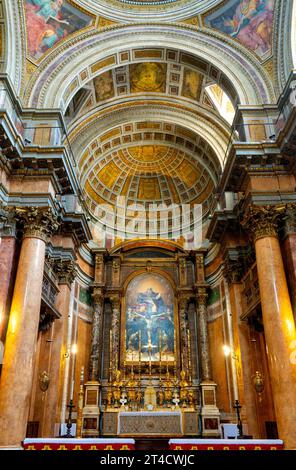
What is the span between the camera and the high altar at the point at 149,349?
15.5m

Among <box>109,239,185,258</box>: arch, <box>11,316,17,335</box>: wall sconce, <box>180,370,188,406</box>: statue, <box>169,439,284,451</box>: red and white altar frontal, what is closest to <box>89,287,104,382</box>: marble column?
<box>109,239,185,258</box>: arch

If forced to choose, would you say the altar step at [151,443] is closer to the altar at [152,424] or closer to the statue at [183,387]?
the altar at [152,424]

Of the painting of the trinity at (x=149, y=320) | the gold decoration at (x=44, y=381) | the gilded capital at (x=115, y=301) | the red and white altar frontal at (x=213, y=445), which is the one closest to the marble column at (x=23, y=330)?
the gold decoration at (x=44, y=381)

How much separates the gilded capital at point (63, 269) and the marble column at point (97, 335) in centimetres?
403

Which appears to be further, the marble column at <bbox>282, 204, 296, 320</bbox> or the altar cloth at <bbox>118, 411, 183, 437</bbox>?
the altar cloth at <bbox>118, 411, 183, 437</bbox>

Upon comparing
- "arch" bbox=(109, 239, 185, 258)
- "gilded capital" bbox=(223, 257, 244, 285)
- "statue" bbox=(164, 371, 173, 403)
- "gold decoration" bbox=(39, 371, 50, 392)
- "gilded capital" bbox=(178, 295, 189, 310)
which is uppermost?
"arch" bbox=(109, 239, 185, 258)

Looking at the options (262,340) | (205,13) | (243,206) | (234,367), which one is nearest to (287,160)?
(243,206)

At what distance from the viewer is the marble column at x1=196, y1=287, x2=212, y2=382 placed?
17953 mm

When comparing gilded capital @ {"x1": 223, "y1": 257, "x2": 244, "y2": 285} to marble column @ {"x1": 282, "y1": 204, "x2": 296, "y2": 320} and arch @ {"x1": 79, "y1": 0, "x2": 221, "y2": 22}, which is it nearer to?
marble column @ {"x1": 282, "y1": 204, "x2": 296, "y2": 320}

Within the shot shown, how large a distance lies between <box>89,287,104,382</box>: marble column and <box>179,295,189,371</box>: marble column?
3896 millimetres

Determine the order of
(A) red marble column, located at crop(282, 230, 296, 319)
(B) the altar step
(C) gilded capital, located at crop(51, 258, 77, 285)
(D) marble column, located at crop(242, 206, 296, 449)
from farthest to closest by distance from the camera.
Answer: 1. (C) gilded capital, located at crop(51, 258, 77, 285)
2. (B) the altar step
3. (A) red marble column, located at crop(282, 230, 296, 319)
4. (D) marble column, located at crop(242, 206, 296, 449)

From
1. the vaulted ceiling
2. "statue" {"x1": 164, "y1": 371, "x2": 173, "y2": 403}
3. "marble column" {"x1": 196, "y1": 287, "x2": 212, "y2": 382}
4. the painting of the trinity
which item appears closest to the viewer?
the vaulted ceiling

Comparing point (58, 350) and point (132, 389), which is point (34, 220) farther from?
point (132, 389)

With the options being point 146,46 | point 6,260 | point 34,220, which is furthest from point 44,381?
point 146,46
